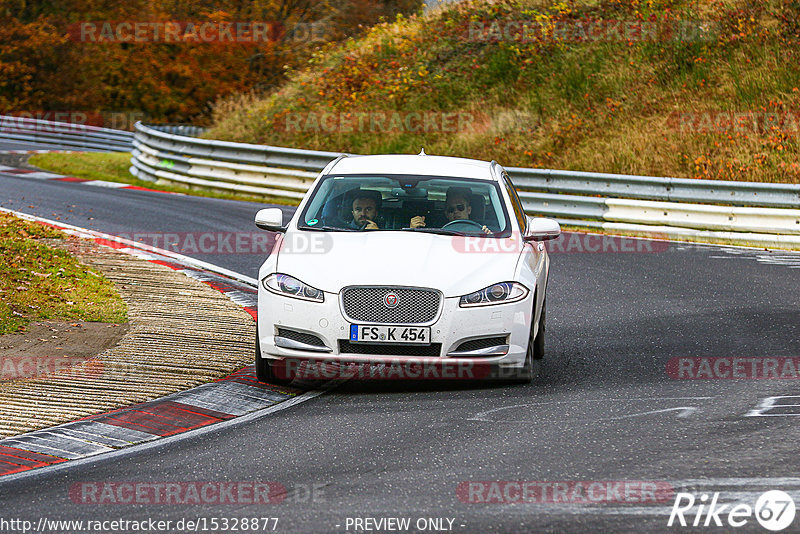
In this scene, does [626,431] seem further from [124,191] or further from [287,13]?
[287,13]

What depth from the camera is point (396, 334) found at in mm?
8117

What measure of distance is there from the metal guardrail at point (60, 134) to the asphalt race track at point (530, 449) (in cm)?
2905

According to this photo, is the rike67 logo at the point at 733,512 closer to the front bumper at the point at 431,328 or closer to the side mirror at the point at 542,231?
the front bumper at the point at 431,328

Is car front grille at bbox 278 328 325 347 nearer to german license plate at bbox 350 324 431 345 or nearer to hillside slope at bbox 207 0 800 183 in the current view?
german license plate at bbox 350 324 431 345

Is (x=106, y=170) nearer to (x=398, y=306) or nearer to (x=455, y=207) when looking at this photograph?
(x=455, y=207)

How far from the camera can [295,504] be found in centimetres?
572

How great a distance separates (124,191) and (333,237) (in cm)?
1547

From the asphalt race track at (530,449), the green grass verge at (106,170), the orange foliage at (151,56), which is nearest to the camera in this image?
the asphalt race track at (530,449)

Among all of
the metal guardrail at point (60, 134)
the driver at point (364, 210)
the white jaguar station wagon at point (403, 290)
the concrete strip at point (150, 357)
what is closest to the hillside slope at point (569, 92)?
the metal guardrail at point (60, 134)

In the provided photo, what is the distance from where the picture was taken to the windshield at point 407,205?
929 cm

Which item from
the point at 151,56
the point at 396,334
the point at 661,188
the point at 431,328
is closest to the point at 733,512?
the point at 431,328

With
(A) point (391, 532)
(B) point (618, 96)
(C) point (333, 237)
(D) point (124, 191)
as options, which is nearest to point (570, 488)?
(A) point (391, 532)

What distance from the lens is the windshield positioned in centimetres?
929

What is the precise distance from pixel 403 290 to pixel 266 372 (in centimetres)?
135
